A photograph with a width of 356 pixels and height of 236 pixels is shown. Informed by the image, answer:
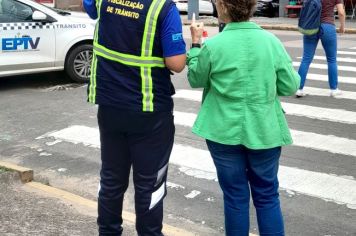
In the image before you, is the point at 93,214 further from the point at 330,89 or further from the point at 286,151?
the point at 330,89

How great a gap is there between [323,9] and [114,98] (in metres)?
5.42

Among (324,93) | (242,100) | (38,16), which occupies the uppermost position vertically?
(38,16)

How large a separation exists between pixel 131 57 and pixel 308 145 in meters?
3.64

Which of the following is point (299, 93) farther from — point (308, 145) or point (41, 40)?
point (41, 40)

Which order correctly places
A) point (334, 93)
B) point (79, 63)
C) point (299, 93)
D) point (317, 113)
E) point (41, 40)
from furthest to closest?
1. point (79, 63)
2. point (41, 40)
3. point (334, 93)
4. point (299, 93)
5. point (317, 113)

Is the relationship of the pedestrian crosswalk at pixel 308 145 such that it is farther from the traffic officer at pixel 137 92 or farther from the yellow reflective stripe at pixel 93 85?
the yellow reflective stripe at pixel 93 85

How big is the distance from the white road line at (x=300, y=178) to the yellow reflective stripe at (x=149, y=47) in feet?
7.59

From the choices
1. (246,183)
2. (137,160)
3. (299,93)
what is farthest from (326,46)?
(137,160)

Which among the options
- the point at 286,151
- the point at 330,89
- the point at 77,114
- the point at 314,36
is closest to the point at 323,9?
the point at 314,36

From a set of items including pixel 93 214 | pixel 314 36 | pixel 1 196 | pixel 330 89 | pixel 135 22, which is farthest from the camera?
pixel 330 89

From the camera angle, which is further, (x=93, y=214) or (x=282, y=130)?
(x=93, y=214)

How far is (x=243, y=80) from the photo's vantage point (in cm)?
288

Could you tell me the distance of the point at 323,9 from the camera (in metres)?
7.56

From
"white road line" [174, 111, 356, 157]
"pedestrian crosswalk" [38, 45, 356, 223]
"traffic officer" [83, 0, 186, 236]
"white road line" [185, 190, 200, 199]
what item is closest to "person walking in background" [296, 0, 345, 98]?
"pedestrian crosswalk" [38, 45, 356, 223]
